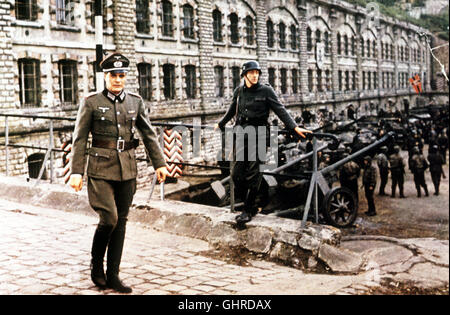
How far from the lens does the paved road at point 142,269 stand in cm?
415

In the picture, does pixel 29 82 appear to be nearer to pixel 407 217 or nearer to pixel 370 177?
pixel 370 177

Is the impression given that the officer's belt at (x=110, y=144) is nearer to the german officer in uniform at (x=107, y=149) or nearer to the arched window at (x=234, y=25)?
the german officer in uniform at (x=107, y=149)

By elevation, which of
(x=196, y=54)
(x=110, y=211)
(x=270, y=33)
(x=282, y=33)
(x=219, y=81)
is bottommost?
(x=110, y=211)

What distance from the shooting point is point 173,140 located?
1220 centimetres

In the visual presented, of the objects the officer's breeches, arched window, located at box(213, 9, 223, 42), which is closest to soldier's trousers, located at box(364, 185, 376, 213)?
arched window, located at box(213, 9, 223, 42)

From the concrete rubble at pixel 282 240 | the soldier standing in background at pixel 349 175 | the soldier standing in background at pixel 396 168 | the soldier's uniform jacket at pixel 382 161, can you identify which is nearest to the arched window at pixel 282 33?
the soldier standing in background at pixel 349 175

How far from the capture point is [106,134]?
3678 mm

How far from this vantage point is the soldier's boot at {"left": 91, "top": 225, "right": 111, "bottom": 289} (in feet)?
12.5

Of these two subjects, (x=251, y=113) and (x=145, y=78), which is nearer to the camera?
(x=251, y=113)

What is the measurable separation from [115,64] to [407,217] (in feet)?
34.1

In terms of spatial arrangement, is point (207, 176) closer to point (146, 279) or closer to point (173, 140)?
point (173, 140)

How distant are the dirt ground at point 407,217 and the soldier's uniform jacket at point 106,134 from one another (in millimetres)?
7008

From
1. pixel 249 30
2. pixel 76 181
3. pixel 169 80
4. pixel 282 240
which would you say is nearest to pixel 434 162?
pixel 249 30

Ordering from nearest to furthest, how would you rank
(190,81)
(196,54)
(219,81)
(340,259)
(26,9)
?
(340,259) < (26,9) < (219,81) < (196,54) < (190,81)
